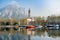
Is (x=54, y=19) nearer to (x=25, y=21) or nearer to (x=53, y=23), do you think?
(x=53, y=23)

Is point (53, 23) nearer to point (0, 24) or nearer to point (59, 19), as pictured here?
point (59, 19)

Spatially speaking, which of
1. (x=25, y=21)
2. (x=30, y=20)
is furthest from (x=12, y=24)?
(x=30, y=20)

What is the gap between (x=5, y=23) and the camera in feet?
128

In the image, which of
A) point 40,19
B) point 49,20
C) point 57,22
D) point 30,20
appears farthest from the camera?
point 30,20

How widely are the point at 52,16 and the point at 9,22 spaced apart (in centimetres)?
966

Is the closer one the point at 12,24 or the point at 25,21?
the point at 12,24

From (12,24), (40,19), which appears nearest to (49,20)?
(40,19)

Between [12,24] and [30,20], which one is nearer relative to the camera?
[12,24]

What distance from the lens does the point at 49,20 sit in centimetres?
4084

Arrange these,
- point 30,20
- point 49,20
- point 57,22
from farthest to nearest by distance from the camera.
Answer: point 30,20 → point 49,20 → point 57,22

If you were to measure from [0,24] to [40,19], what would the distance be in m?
11.1

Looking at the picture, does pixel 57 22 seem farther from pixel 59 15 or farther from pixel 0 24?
pixel 0 24

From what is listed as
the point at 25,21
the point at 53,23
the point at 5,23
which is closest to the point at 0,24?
the point at 5,23

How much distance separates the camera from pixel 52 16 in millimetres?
40094
